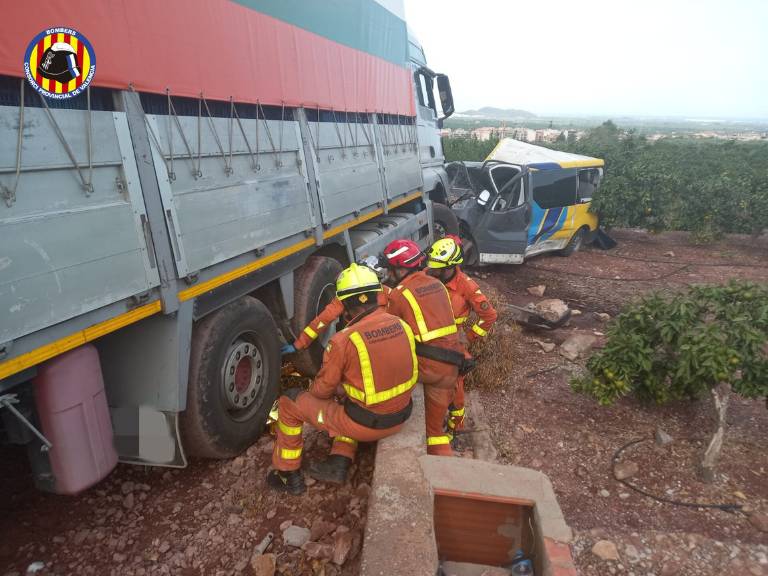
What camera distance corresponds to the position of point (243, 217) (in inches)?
125

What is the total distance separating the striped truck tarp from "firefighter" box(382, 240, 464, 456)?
67.5 inches

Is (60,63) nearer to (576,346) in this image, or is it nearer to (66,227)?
(66,227)

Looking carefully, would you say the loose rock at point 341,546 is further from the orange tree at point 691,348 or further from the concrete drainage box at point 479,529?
the orange tree at point 691,348

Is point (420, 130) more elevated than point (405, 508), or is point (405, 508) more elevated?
point (420, 130)

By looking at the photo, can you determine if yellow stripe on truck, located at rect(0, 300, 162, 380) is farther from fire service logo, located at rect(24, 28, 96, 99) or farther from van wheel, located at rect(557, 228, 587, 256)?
van wheel, located at rect(557, 228, 587, 256)

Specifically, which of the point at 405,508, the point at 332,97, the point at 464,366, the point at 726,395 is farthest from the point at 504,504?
the point at 332,97

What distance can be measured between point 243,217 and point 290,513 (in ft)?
6.14

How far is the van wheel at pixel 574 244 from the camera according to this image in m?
9.94

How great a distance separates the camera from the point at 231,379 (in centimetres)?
319

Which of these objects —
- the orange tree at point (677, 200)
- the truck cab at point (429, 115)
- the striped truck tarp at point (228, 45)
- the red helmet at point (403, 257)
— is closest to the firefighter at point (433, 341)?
the red helmet at point (403, 257)

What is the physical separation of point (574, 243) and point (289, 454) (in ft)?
28.2

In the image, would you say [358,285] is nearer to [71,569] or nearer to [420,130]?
[71,569]

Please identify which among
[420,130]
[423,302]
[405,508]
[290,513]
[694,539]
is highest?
[420,130]

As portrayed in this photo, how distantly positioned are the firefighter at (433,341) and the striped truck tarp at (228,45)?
1.71 meters
